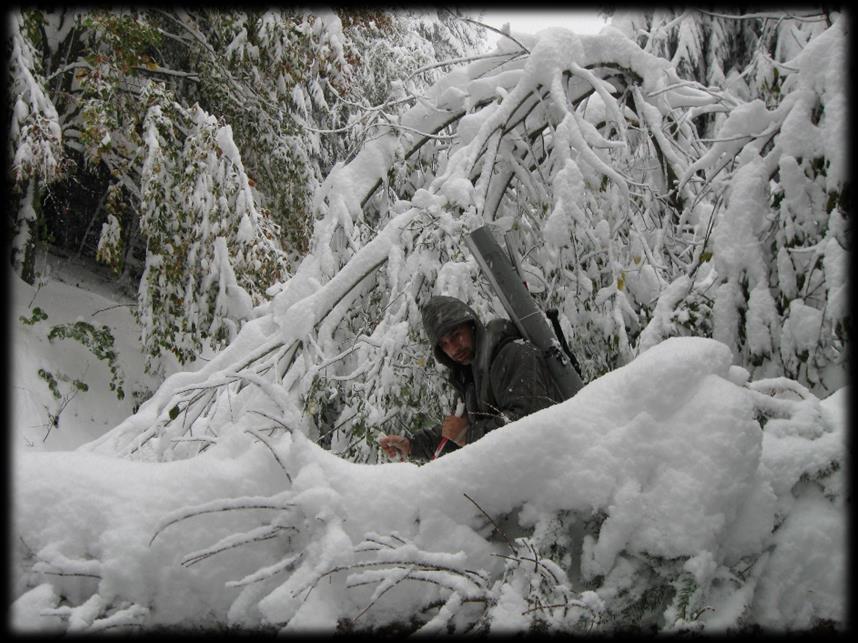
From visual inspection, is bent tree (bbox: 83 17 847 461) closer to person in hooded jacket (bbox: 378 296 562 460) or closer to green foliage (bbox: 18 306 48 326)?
person in hooded jacket (bbox: 378 296 562 460)

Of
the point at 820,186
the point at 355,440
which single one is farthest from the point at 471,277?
the point at 820,186

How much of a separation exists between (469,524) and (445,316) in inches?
56.9

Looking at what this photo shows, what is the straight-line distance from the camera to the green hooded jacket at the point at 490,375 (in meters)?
2.37

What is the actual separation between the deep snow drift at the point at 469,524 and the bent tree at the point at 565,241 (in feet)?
3.28

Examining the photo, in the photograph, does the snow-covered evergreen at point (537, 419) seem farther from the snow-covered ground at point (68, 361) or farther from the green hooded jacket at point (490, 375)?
the snow-covered ground at point (68, 361)

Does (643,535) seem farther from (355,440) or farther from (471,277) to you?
(355,440)

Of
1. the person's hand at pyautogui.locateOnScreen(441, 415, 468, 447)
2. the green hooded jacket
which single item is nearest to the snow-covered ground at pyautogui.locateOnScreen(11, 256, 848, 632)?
the green hooded jacket

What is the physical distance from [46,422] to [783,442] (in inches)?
297

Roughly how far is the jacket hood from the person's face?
28 mm

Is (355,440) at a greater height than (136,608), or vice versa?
(136,608)

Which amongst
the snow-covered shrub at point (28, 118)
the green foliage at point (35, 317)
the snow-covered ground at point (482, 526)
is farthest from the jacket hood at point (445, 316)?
the green foliage at point (35, 317)

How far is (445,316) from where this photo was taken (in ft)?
8.77

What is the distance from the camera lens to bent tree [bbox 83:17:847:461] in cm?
220

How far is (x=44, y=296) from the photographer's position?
27.3ft
